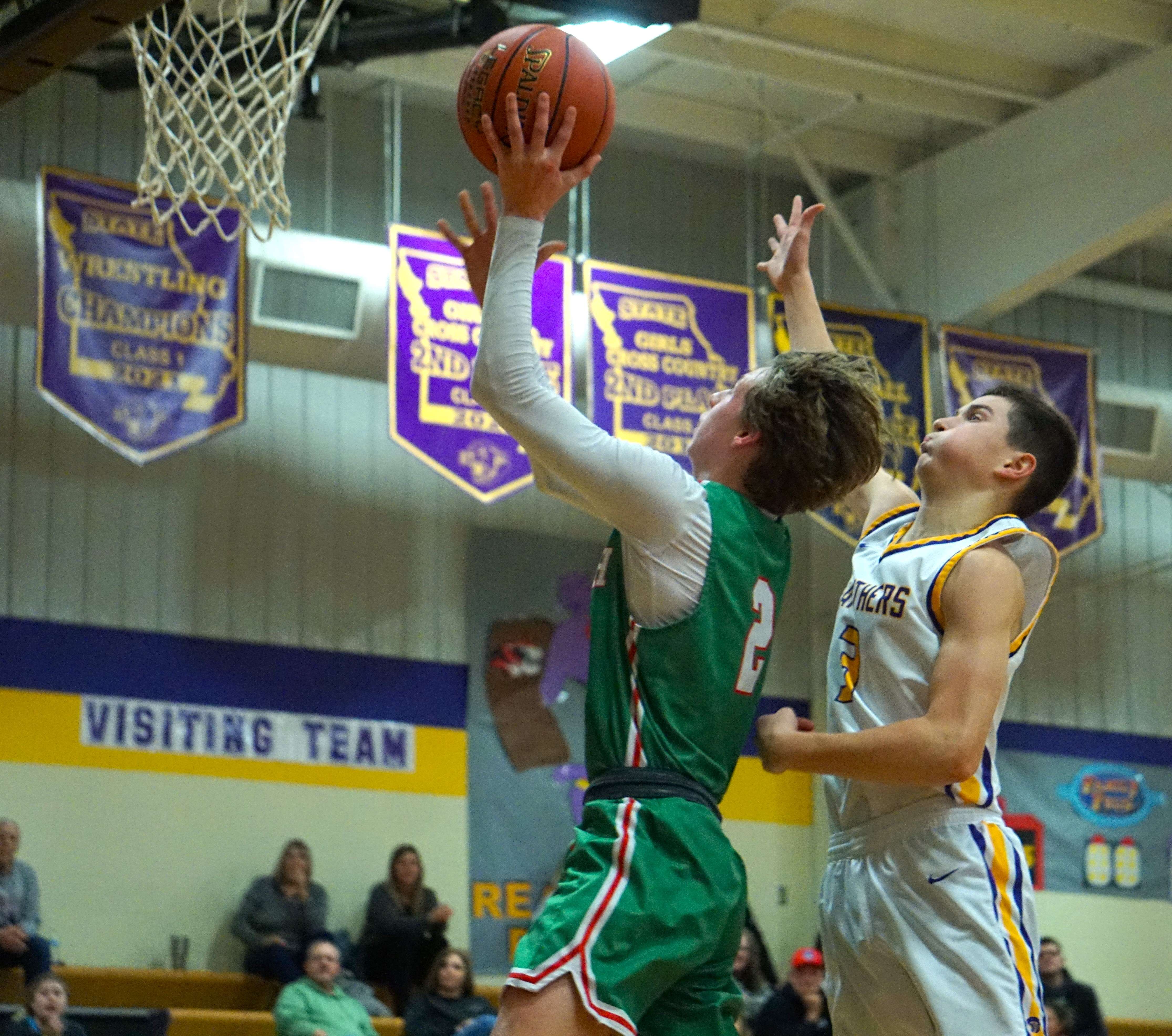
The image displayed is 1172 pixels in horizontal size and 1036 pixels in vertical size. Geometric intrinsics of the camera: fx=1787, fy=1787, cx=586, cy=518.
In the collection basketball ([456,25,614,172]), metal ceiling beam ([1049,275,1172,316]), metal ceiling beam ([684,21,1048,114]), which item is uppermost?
metal ceiling beam ([684,21,1048,114])

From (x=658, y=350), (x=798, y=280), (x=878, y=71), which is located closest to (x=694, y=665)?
(x=798, y=280)

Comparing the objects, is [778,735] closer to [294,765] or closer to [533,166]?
[533,166]

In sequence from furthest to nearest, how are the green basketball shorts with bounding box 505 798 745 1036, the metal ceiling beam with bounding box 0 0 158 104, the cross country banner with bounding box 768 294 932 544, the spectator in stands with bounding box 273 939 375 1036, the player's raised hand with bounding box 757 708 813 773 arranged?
the cross country banner with bounding box 768 294 932 544 → the spectator in stands with bounding box 273 939 375 1036 → the metal ceiling beam with bounding box 0 0 158 104 → the player's raised hand with bounding box 757 708 813 773 → the green basketball shorts with bounding box 505 798 745 1036

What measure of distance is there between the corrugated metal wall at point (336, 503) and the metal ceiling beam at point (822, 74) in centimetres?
185

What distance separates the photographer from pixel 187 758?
40.8 feet

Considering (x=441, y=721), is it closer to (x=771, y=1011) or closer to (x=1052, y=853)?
(x=771, y=1011)

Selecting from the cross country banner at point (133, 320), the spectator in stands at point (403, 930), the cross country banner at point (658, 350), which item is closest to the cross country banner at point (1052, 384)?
the cross country banner at point (658, 350)

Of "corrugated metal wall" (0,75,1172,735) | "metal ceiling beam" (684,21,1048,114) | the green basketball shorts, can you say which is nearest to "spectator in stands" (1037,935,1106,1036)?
"corrugated metal wall" (0,75,1172,735)

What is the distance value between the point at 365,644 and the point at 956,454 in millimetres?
10009

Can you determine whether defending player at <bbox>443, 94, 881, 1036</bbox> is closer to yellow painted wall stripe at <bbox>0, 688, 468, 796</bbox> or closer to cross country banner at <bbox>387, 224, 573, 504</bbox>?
cross country banner at <bbox>387, 224, 573, 504</bbox>

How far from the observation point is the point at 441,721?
13.4 meters

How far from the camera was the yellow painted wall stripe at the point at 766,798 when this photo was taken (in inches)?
571

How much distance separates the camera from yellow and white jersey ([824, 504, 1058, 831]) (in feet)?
11.4

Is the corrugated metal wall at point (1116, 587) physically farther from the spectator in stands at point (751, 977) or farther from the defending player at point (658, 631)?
the defending player at point (658, 631)
